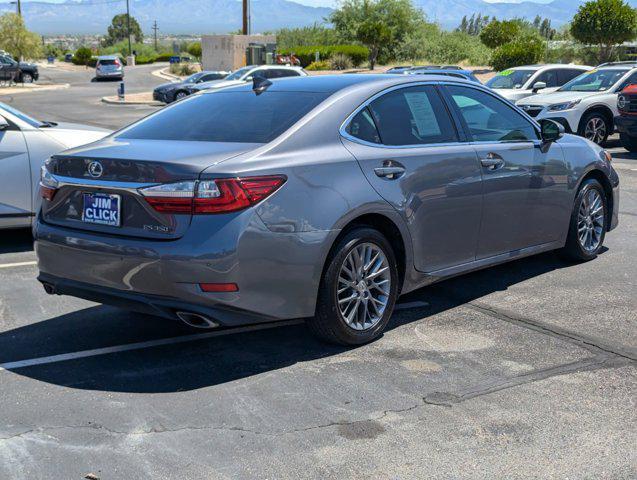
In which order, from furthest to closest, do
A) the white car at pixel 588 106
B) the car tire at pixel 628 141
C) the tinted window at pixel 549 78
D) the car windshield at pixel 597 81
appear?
the tinted window at pixel 549 78 < the car windshield at pixel 597 81 < the white car at pixel 588 106 < the car tire at pixel 628 141

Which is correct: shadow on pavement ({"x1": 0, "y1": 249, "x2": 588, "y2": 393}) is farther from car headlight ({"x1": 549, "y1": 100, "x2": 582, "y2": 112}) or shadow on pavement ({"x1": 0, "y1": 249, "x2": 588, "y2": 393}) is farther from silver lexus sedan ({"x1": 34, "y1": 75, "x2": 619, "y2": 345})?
car headlight ({"x1": 549, "y1": 100, "x2": 582, "y2": 112})

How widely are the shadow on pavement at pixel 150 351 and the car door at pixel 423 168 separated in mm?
595

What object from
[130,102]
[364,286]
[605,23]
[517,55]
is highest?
[605,23]

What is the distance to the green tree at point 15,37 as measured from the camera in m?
67.1

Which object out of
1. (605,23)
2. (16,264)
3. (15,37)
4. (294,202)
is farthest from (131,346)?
(15,37)

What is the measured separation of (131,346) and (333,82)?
2.15 m

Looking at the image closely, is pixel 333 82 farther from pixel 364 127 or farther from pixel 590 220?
pixel 590 220

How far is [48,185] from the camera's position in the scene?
5.38 meters

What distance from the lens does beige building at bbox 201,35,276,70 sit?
5550 cm

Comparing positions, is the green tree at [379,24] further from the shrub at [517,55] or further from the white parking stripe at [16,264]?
the white parking stripe at [16,264]

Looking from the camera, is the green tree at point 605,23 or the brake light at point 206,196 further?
the green tree at point 605,23

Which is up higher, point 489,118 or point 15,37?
point 15,37

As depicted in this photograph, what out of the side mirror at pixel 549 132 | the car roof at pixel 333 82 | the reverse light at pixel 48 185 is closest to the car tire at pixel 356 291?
the car roof at pixel 333 82

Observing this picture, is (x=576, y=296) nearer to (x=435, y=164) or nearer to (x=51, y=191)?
(x=435, y=164)
